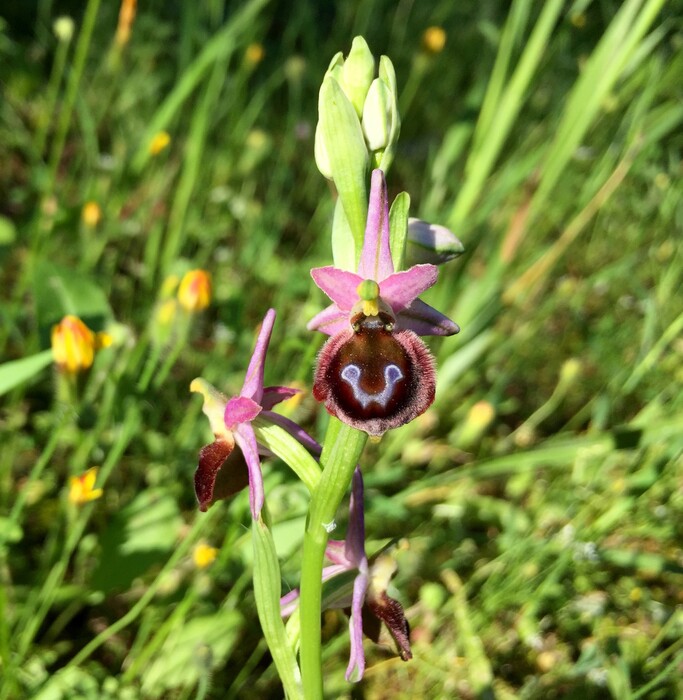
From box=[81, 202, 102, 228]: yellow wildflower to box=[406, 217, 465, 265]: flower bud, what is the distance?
3.84 ft

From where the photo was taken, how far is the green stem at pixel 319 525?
94 centimetres

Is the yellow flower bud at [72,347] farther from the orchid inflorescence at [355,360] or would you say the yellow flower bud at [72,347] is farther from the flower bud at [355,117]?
the flower bud at [355,117]

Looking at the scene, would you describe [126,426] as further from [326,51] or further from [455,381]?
[326,51]

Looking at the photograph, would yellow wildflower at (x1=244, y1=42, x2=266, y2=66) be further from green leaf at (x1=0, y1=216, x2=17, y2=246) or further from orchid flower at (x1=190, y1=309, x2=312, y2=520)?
orchid flower at (x1=190, y1=309, x2=312, y2=520)

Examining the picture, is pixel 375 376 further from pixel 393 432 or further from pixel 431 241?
pixel 393 432

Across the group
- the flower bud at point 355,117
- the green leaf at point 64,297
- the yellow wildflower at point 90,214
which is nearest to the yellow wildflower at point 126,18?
the yellow wildflower at point 90,214

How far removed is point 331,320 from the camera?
972 mm

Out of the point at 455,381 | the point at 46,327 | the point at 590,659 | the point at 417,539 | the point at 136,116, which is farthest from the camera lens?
the point at 136,116

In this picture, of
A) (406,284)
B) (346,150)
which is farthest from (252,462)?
(346,150)

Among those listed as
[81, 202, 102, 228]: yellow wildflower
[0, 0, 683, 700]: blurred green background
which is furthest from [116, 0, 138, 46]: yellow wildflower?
[81, 202, 102, 228]: yellow wildflower

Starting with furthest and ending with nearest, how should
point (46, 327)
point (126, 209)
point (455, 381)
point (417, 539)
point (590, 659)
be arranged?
point (126, 209)
point (455, 381)
point (417, 539)
point (46, 327)
point (590, 659)

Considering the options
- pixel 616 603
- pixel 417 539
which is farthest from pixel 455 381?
Answer: pixel 616 603

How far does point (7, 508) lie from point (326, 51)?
88.2 inches

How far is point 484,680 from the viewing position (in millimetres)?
1478
